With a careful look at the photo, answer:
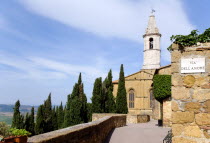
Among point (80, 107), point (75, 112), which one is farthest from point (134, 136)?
point (80, 107)

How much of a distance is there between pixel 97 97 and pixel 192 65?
28.8 m

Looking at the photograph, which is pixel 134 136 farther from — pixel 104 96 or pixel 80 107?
pixel 104 96

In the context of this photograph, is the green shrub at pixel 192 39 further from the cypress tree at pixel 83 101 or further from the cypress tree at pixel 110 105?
the cypress tree at pixel 110 105

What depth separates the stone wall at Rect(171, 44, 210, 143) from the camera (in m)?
4.39

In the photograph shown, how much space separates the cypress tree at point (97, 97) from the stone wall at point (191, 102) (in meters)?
28.3

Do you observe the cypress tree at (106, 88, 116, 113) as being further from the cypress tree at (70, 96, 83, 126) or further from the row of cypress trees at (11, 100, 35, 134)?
the row of cypress trees at (11, 100, 35, 134)

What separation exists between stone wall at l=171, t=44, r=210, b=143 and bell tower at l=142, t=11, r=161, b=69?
44.3 m

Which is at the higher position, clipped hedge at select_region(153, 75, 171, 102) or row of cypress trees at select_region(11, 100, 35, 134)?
clipped hedge at select_region(153, 75, 171, 102)

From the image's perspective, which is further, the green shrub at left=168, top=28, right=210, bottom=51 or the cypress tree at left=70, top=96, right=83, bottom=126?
the cypress tree at left=70, top=96, right=83, bottom=126

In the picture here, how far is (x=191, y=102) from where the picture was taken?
4512 millimetres

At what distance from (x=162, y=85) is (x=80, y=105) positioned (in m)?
13.8

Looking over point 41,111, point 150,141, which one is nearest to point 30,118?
point 41,111

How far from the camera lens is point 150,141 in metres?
10.8

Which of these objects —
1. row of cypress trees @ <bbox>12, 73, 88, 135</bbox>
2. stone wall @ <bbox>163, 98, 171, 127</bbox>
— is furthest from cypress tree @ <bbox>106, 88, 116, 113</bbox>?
stone wall @ <bbox>163, 98, 171, 127</bbox>
